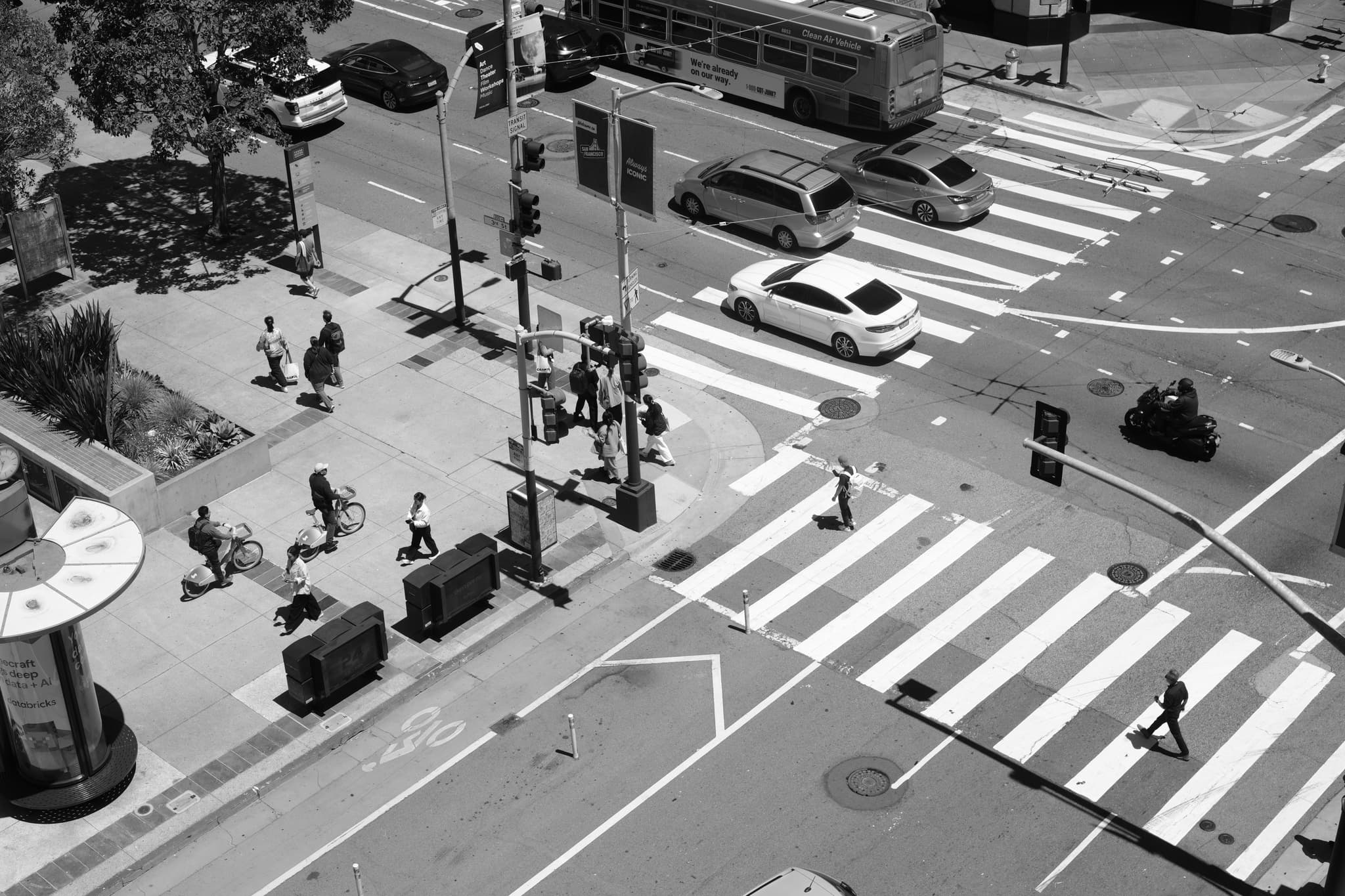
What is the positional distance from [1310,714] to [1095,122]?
2367 cm

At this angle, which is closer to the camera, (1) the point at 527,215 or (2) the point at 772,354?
(1) the point at 527,215

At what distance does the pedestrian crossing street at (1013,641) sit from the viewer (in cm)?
2089

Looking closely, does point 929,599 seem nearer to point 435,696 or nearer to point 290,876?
point 435,696

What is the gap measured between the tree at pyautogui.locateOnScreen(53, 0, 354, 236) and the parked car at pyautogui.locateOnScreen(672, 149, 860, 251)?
9.74m

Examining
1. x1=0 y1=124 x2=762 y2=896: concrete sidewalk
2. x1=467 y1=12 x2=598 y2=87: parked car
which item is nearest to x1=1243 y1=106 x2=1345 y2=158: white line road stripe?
x1=467 y1=12 x2=598 y2=87: parked car

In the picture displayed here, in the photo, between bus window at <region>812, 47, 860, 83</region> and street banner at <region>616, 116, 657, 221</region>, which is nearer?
street banner at <region>616, 116, 657, 221</region>

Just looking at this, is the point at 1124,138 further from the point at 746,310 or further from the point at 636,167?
the point at 636,167

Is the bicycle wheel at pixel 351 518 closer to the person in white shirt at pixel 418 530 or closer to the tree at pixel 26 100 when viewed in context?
the person in white shirt at pixel 418 530

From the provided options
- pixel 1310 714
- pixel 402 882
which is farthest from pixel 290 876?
pixel 1310 714

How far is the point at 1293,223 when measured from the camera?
3572cm

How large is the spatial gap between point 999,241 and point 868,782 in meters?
18.0

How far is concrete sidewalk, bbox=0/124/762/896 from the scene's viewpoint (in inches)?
859

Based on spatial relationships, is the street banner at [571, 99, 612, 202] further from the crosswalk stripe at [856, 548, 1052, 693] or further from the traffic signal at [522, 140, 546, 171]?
the crosswalk stripe at [856, 548, 1052, 693]

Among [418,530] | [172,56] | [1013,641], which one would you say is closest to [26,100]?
[172,56]
